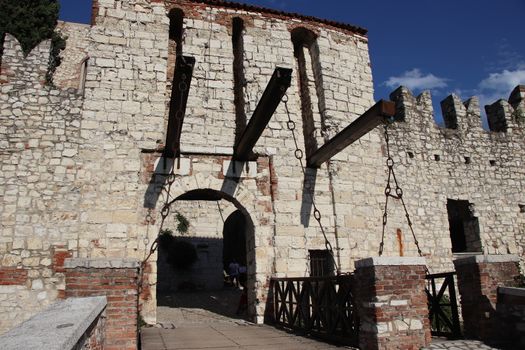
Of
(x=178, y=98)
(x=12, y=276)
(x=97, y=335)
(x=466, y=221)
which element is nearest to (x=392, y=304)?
(x=97, y=335)

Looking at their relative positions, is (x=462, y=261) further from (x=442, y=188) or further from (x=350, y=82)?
(x=442, y=188)

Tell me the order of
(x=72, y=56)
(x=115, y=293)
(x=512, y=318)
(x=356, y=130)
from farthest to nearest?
1. (x=72, y=56)
2. (x=356, y=130)
3. (x=512, y=318)
4. (x=115, y=293)

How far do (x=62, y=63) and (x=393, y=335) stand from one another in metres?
18.1

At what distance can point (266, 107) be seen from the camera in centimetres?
616

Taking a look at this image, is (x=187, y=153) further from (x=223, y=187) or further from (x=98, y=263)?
(x=98, y=263)

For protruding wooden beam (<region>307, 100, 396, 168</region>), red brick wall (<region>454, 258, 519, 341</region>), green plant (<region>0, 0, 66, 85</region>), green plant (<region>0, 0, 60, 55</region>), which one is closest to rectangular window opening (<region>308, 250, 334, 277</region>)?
protruding wooden beam (<region>307, 100, 396, 168</region>)

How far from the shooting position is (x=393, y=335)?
4.44 metres

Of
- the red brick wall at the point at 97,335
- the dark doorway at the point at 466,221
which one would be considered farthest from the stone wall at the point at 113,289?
the dark doorway at the point at 466,221

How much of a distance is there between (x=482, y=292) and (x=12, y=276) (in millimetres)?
7106

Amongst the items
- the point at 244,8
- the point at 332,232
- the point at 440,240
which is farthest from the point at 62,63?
the point at 440,240

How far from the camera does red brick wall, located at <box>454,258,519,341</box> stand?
16.1 ft

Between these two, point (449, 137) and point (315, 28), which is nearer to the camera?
point (315, 28)

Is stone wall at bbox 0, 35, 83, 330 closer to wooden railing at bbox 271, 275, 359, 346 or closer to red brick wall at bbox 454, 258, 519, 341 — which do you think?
wooden railing at bbox 271, 275, 359, 346

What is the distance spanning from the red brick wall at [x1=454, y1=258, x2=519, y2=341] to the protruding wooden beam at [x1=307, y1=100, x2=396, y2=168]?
229 centimetres
